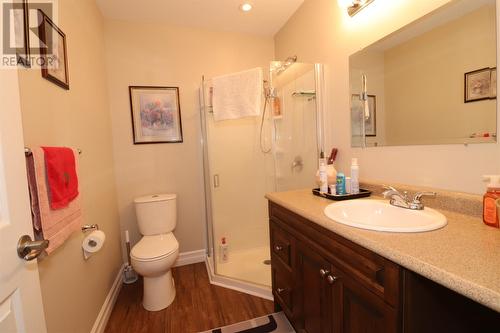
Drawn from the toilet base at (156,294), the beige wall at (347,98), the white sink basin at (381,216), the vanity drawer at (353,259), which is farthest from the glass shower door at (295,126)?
the toilet base at (156,294)

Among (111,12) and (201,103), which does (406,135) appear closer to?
(201,103)

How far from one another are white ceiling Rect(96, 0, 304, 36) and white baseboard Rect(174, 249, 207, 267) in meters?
2.37

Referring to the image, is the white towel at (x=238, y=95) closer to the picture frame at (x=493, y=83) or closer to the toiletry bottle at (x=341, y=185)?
the toiletry bottle at (x=341, y=185)

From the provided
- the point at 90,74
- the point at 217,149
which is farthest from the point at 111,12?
the point at 217,149

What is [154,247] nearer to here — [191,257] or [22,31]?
[191,257]

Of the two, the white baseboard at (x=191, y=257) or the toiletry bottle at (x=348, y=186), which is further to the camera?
the white baseboard at (x=191, y=257)

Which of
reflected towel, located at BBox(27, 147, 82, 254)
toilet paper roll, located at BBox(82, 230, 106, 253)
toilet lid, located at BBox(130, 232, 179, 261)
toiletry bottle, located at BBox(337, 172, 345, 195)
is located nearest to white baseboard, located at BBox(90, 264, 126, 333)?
toilet lid, located at BBox(130, 232, 179, 261)

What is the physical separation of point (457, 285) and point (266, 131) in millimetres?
2056

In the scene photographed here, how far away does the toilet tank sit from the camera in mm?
2141

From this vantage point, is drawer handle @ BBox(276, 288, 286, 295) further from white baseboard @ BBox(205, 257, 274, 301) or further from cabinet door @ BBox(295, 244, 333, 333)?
white baseboard @ BBox(205, 257, 274, 301)

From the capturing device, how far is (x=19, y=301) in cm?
65

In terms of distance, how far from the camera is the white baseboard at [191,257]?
2.48m

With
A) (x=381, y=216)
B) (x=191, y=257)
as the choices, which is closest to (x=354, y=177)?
(x=381, y=216)

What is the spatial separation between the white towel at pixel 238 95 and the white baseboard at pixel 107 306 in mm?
1671
